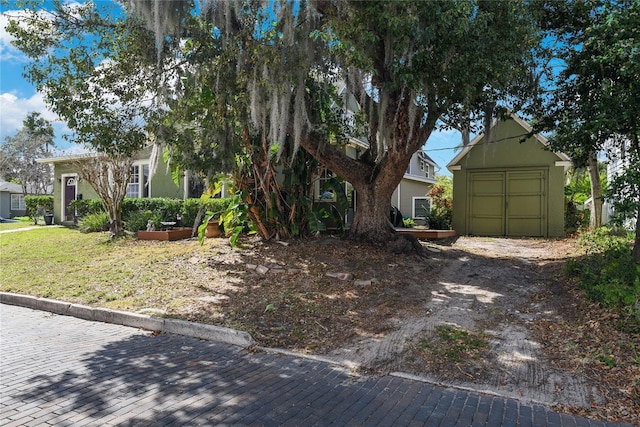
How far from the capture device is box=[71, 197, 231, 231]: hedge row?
14070 mm

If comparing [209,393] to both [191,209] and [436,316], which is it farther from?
[191,209]

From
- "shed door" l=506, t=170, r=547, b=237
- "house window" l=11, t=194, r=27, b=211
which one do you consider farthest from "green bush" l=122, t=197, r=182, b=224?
"house window" l=11, t=194, r=27, b=211

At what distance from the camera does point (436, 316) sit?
5.88 metres

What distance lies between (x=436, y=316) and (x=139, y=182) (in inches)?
607

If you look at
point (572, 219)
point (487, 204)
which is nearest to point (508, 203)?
point (487, 204)

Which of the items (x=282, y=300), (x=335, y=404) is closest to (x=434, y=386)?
(x=335, y=404)

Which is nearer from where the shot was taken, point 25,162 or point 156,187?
point 156,187

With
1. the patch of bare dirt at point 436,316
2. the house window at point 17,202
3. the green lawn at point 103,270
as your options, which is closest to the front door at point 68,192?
the green lawn at point 103,270

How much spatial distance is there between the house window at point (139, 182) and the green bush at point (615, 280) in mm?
15748

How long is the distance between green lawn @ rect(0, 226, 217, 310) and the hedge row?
4.48ft

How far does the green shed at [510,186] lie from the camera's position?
45.5ft

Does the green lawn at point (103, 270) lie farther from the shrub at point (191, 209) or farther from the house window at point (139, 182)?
the house window at point (139, 182)

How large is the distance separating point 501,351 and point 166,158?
819cm

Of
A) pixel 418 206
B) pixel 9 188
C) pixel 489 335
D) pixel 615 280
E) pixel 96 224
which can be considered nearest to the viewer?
pixel 489 335
